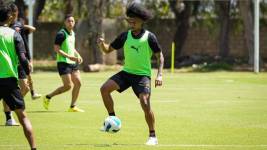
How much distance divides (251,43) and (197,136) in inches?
1192

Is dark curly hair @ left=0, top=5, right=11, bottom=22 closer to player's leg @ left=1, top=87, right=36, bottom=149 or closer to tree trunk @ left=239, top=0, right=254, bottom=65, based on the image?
player's leg @ left=1, top=87, right=36, bottom=149

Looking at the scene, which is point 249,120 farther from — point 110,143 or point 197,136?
point 110,143

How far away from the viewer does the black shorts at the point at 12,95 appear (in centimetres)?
1060

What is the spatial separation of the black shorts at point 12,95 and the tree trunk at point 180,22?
41.2 metres

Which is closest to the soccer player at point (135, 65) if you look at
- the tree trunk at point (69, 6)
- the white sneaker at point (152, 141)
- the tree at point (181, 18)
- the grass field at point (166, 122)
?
the white sneaker at point (152, 141)

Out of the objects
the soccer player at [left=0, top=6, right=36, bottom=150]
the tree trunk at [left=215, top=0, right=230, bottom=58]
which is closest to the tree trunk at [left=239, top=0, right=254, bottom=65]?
the tree trunk at [left=215, top=0, right=230, bottom=58]

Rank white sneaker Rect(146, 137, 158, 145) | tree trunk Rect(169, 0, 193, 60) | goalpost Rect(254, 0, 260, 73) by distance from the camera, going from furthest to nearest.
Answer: tree trunk Rect(169, 0, 193, 60)
goalpost Rect(254, 0, 260, 73)
white sneaker Rect(146, 137, 158, 145)

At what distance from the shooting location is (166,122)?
16.2 m

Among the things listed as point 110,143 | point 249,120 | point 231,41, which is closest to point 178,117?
point 249,120

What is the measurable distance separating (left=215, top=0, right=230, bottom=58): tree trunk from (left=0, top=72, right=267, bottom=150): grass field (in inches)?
966

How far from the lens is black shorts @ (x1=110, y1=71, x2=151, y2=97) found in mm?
12742

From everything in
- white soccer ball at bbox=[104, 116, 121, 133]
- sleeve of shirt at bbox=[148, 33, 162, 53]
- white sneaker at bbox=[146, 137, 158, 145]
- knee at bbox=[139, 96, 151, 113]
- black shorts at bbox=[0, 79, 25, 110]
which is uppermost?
sleeve of shirt at bbox=[148, 33, 162, 53]

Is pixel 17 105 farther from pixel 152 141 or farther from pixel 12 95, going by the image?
pixel 152 141

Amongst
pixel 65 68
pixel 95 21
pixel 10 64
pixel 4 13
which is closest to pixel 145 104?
pixel 10 64
